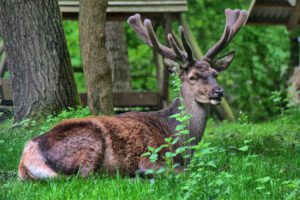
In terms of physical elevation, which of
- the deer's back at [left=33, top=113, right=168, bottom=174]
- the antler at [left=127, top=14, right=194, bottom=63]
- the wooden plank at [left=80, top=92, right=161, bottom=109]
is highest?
the antler at [left=127, top=14, right=194, bottom=63]

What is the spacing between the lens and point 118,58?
15.6 m

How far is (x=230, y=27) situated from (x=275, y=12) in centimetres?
759

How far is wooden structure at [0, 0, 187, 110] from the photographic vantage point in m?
13.2

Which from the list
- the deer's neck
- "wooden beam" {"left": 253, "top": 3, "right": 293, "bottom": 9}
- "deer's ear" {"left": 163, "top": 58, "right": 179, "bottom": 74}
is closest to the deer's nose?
the deer's neck

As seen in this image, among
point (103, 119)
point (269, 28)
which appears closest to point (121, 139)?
point (103, 119)

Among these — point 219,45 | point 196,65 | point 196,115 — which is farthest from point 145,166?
point 219,45

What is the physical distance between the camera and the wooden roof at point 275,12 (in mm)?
14016

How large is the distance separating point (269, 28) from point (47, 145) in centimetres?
1819

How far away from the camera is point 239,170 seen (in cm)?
643

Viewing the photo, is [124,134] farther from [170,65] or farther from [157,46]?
[157,46]

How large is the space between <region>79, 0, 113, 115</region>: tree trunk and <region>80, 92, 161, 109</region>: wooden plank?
470 cm

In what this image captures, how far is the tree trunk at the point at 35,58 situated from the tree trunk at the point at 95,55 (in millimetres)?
681

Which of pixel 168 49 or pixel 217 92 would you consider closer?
pixel 217 92

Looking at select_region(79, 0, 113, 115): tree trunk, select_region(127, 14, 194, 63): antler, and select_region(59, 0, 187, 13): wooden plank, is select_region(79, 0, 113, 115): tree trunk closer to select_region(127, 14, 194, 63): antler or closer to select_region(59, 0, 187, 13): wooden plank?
select_region(127, 14, 194, 63): antler
